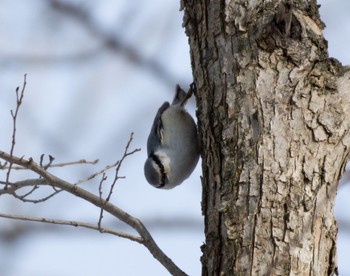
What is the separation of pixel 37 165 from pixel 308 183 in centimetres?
110

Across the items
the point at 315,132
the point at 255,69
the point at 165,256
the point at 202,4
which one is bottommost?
the point at 165,256

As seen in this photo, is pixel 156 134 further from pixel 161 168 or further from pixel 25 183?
pixel 25 183

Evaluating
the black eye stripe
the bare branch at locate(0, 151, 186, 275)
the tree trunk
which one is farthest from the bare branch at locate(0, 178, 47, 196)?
the black eye stripe

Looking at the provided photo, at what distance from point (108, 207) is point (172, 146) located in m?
1.24

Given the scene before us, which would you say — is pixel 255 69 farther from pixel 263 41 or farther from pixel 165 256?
pixel 165 256

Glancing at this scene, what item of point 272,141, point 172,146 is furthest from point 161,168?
point 272,141

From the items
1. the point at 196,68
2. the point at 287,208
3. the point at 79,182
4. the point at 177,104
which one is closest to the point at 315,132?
the point at 287,208

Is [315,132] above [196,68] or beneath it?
beneath

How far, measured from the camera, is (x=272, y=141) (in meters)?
2.56

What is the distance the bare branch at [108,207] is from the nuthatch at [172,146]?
876 mm

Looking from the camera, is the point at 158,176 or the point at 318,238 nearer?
the point at 318,238

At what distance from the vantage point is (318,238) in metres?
2.51

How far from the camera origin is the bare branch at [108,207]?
8.20ft

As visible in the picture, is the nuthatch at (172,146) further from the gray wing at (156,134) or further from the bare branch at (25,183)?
the bare branch at (25,183)
